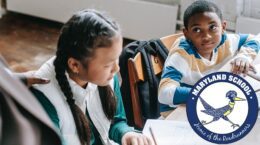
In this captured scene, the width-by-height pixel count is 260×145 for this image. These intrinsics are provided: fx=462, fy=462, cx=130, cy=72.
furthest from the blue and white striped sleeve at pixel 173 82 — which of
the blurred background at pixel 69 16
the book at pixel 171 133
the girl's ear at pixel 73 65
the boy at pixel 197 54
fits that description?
the blurred background at pixel 69 16

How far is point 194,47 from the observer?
5.44 ft

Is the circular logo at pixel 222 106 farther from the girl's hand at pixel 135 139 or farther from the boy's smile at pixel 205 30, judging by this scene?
the boy's smile at pixel 205 30

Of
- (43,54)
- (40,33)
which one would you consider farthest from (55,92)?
(40,33)

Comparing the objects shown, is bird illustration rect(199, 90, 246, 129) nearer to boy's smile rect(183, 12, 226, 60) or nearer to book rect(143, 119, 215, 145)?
book rect(143, 119, 215, 145)

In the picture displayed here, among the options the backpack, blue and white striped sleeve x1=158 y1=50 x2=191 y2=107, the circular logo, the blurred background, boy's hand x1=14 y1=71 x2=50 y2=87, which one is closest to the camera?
the circular logo

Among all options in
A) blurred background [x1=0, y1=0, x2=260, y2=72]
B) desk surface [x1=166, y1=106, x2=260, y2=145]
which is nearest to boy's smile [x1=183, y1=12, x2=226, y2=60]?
desk surface [x1=166, y1=106, x2=260, y2=145]

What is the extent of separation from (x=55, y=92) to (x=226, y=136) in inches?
18.9

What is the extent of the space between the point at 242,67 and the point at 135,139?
0.52m

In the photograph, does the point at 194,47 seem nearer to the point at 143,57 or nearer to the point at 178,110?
the point at 143,57

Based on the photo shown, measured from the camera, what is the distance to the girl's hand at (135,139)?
1.23 meters

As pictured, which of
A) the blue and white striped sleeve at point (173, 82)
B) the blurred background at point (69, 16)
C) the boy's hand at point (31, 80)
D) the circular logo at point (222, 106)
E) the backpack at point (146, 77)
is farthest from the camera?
the blurred background at point (69, 16)

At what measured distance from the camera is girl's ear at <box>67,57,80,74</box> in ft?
4.18

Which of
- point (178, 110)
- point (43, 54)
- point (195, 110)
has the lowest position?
point (43, 54)

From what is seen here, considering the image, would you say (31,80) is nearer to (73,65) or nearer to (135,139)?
(73,65)
